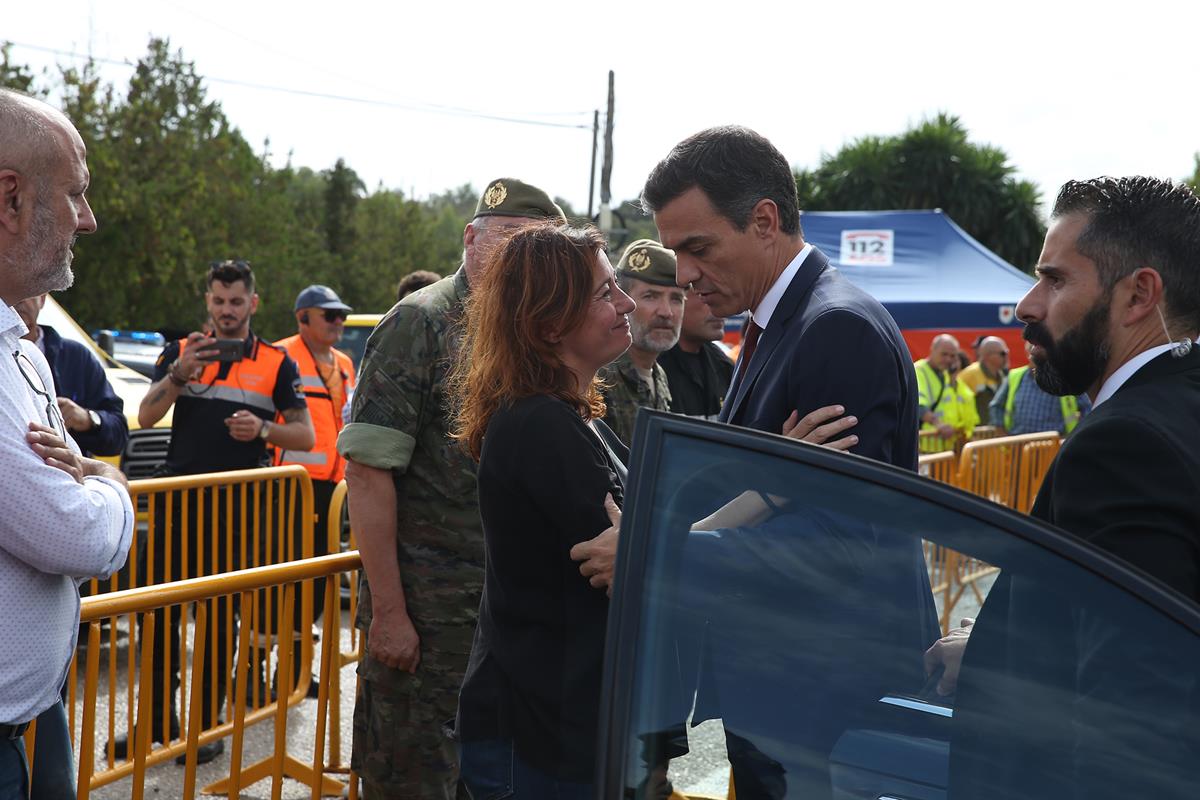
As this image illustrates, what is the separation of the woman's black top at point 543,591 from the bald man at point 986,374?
1203cm

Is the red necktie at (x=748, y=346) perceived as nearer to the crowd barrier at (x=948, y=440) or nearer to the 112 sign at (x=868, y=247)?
the crowd barrier at (x=948, y=440)

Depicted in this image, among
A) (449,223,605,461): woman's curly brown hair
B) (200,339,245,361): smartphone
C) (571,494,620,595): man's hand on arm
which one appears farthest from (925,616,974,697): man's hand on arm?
(200,339,245,361): smartphone

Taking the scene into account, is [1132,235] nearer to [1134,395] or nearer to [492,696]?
[1134,395]

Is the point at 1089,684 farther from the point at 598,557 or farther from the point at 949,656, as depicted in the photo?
the point at 598,557

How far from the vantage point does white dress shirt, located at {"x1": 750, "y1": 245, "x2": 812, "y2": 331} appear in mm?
2447

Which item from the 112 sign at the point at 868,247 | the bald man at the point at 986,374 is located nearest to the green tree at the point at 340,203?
the 112 sign at the point at 868,247

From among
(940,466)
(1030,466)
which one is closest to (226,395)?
(940,466)

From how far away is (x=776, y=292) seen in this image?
2467 mm

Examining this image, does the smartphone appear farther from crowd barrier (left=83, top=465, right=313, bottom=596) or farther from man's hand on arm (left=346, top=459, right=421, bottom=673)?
man's hand on arm (left=346, top=459, right=421, bottom=673)

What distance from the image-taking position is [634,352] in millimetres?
5133

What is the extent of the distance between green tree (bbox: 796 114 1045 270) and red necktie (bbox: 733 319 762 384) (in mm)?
44660

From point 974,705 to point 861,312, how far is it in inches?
38.2

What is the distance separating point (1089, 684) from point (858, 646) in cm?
29

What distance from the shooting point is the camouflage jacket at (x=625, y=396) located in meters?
4.78
